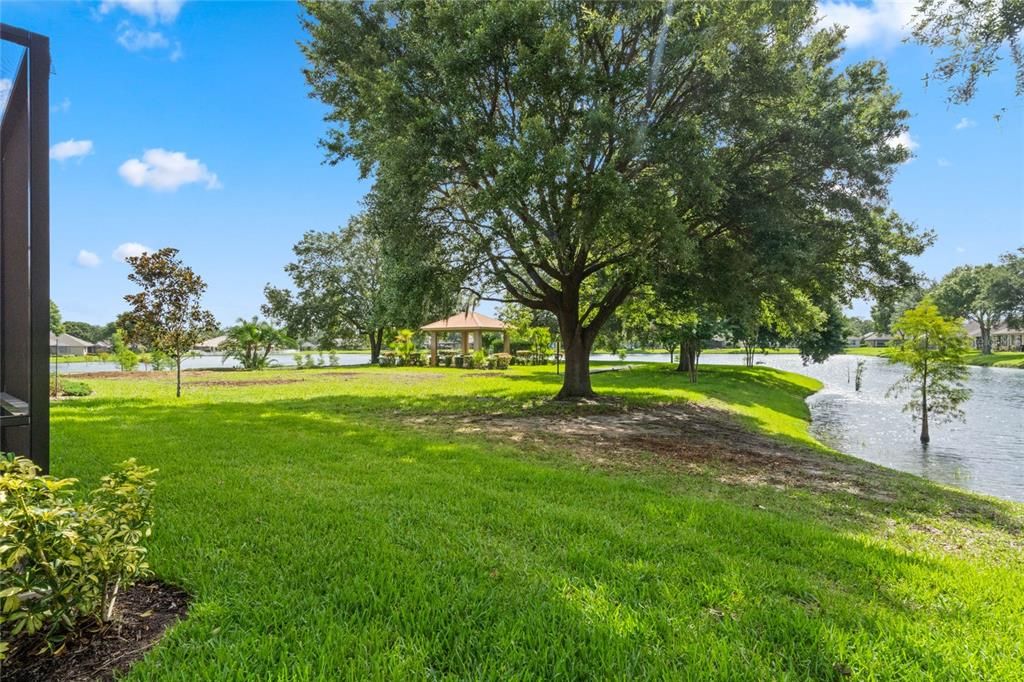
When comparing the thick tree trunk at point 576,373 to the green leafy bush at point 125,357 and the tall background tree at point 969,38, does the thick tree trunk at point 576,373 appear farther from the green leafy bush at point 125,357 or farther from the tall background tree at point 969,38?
the green leafy bush at point 125,357

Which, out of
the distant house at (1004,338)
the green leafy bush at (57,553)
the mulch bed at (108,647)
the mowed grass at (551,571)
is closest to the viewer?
the green leafy bush at (57,553)

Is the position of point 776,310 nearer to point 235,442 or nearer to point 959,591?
point 959,591

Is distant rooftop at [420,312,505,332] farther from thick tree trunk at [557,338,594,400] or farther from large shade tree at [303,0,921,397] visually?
large shade tree at [303,0,921,397]

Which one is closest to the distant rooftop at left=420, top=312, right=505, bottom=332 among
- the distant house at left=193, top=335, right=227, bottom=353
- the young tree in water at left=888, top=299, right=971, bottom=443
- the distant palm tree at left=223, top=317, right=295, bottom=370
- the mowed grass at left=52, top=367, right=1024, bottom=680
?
the distant palm tree at left=223, top=317, right=295, bottom=370

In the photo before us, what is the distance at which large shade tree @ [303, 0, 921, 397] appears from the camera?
8680 mm

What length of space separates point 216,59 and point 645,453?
8.81 m

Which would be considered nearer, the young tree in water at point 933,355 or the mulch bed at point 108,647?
the mulch bed at point 108,647

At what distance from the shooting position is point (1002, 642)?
2451 mm

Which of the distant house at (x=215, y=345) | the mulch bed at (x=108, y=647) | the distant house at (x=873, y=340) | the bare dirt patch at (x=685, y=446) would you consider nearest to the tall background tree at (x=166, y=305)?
the bare dirt patch at (x=685, y=446)

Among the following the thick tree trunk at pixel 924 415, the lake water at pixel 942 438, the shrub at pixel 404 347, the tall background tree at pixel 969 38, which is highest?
the tall background tree at pixel 969 38

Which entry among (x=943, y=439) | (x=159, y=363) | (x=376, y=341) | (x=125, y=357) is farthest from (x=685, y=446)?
(x=376, y=341)

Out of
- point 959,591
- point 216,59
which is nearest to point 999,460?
point 959,591

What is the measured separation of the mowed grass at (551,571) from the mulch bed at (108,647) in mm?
120

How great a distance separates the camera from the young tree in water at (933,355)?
12.4m
